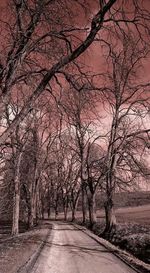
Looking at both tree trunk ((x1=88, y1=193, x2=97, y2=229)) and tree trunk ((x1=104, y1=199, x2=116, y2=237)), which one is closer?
tree trunk ((x1=104, y1=199, x2=116, y2=237))

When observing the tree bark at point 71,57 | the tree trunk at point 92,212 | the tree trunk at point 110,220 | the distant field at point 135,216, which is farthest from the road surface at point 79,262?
the distant field at point 135,216

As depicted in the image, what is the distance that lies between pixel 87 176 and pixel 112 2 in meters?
27.2

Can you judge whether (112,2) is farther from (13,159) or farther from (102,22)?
(13,159)

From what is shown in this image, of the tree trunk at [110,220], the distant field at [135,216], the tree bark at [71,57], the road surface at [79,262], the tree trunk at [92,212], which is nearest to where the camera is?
the tree bark at [71,57]

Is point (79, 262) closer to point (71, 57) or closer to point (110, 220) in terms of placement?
point (71, 57)

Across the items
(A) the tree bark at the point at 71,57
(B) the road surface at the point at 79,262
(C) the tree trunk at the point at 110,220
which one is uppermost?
(A) the tree bark at the point at 71,57

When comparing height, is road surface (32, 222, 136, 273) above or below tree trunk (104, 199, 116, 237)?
below

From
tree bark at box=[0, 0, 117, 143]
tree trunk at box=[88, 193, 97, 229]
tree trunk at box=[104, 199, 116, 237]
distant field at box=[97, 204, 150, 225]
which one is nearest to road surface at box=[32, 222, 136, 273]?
tree bark at box=[0, 0, 117, 143]

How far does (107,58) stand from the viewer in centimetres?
1269

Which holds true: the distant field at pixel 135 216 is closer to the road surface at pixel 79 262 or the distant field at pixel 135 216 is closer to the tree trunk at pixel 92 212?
the tree trunk at pixel 92 212

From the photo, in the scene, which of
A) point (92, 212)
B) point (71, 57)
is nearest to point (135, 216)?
point (92, 212)

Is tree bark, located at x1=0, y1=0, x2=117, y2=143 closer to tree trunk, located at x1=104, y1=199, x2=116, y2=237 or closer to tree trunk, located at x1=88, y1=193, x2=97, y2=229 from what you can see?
tree trunk, located at x1=104, y1=199, x2=116, y2=237

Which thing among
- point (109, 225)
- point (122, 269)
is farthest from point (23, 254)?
point (109, 225)

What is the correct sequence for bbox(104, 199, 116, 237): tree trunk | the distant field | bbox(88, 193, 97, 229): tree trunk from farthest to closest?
the distant field
bbox(88, 193, 97, 229): tree trunk
bbox(104, 199, 116, 237): tree trunk
